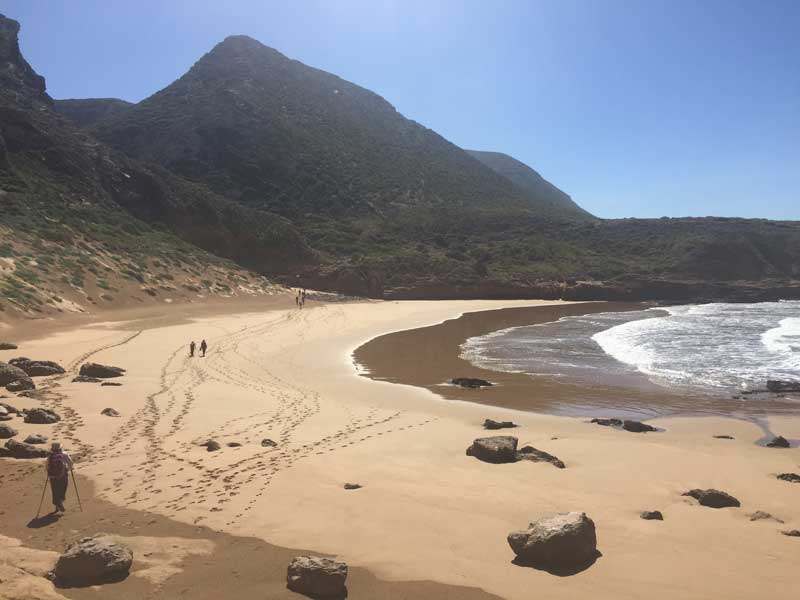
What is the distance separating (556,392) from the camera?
1608 centimetres

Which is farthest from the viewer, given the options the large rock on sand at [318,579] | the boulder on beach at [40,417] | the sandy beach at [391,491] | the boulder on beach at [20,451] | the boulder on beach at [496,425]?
the boulder on beach at [496,425]

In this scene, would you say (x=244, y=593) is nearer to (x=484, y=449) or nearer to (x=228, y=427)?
(x=484, y=449)

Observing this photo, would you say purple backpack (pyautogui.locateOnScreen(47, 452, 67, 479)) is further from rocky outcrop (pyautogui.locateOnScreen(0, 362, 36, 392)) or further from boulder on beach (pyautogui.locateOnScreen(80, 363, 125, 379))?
boulder on beach (pyautogui.locateOnScreen(80, 363, 125, 379))

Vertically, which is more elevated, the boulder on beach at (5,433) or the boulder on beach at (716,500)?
the boulder on beach at (716,500)

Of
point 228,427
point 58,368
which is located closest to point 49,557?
point 228,427

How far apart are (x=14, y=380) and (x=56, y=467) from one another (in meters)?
8.01

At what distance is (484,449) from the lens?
933 centimetres

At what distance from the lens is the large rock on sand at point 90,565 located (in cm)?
521


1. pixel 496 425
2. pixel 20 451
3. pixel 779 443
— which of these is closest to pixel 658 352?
pixel 779 443

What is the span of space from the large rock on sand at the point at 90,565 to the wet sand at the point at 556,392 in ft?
34.1

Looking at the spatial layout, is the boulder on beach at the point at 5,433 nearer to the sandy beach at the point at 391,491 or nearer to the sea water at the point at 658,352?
the sandy beach at the point at 391,491

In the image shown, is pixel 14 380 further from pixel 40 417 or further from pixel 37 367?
pixel 40 417

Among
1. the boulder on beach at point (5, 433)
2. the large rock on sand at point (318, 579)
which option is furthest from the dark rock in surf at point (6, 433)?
the large rock on sand at point (318, 579)

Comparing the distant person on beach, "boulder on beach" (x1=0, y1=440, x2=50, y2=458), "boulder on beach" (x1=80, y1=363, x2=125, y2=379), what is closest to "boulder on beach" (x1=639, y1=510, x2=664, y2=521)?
the distant person on beach
